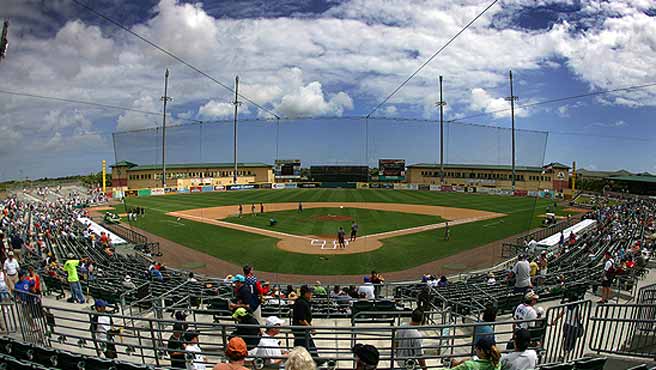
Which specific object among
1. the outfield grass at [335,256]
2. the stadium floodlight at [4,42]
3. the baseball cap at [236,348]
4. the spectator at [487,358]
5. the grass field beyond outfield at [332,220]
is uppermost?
the stadium floodlight at [4,42]

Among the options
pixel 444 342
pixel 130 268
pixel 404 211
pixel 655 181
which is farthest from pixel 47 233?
pixel 655 181

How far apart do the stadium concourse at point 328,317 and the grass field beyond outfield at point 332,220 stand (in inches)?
522

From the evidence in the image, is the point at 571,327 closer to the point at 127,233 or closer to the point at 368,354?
the point at 368,354

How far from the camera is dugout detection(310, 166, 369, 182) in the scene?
257 feet

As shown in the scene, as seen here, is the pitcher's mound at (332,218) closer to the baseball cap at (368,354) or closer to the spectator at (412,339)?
the spectator at (412,339)

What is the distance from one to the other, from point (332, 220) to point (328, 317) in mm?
26966

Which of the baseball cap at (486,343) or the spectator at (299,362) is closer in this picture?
the spectator at (299,362)

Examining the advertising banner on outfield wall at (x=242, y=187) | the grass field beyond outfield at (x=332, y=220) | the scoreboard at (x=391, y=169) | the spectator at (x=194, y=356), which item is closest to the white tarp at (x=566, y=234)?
the grass field beyond outfield at (x=332, y=220)

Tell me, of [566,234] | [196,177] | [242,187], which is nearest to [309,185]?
[242,187]

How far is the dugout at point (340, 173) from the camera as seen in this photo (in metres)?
78.4

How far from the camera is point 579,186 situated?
81.8m

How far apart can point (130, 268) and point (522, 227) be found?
32.4m

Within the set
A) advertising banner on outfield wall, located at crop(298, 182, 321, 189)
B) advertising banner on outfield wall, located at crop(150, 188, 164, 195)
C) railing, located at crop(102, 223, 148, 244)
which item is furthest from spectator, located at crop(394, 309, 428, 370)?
advertising banner on outfield wall, located at crop(298, 182, 321, 189)

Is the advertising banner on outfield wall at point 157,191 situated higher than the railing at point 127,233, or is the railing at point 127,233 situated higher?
the advertising banner on outfield wall at point 157,191
